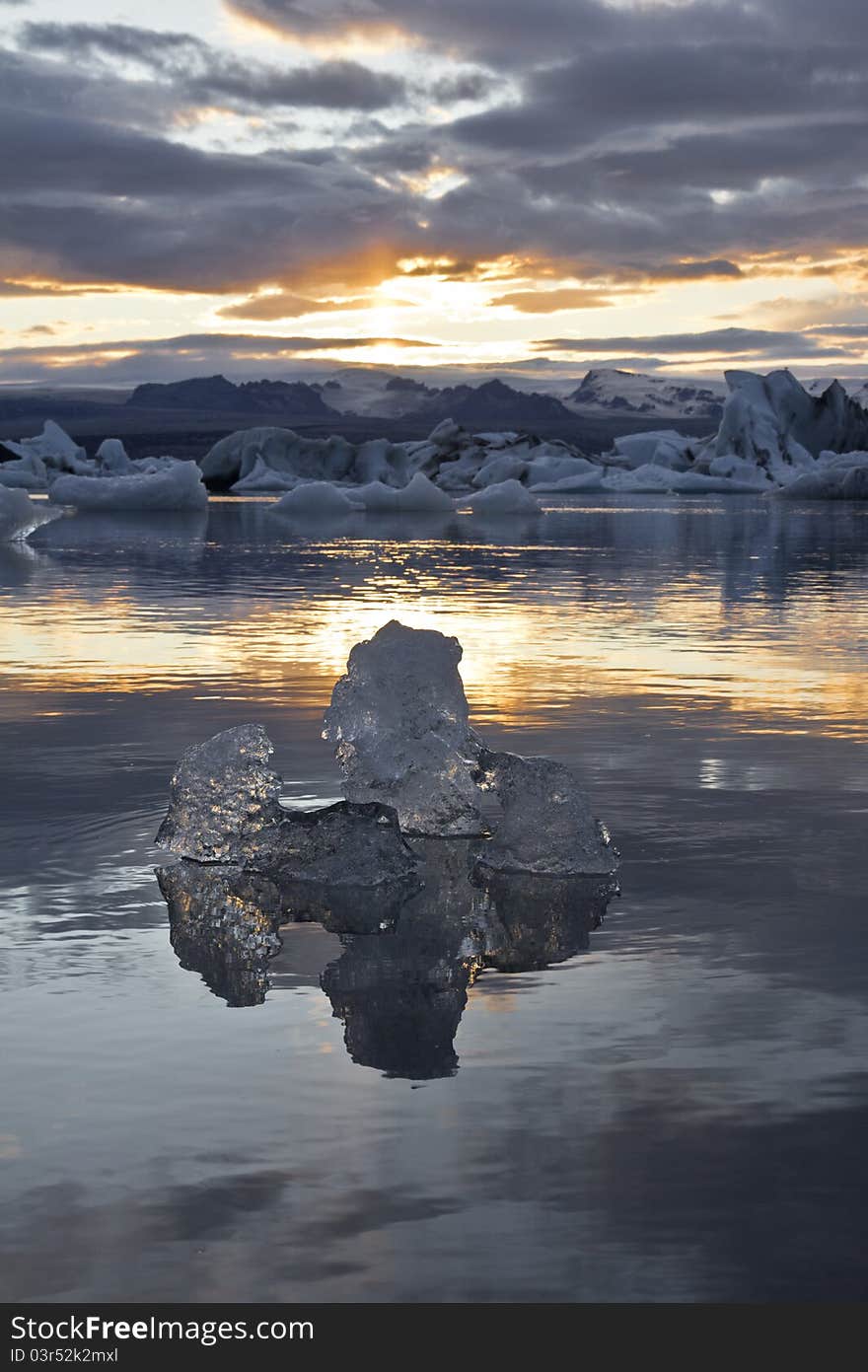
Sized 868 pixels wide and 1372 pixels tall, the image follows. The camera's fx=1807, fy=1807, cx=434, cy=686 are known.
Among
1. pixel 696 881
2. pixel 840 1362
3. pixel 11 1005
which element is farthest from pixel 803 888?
pixel 840 1362

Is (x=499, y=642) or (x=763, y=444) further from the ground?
(x=499, y=642)

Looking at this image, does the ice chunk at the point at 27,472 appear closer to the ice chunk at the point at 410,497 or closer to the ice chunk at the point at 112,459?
the ice chunk at the point at 112,459

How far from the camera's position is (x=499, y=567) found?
22.6m

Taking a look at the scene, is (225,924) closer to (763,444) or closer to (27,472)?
(27,472)

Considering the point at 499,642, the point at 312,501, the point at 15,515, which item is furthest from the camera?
the point at 312,501

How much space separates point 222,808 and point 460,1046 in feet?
6.74

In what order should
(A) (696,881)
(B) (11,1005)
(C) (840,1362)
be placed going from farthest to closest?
(A) (696,881) < (B) (11,1005) < (C) (840,1362)

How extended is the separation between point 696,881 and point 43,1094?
2480 millimetres

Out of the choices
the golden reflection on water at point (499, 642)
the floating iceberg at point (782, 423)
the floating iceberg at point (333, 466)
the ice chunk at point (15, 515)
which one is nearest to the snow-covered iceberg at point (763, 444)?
the floating iceberg at point (782, 423)

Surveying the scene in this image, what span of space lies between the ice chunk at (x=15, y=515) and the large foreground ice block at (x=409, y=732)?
21.2m

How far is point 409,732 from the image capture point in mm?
6547

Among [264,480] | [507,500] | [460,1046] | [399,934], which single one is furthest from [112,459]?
[460,1046]

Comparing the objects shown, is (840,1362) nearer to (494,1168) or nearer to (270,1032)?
(494,1168)

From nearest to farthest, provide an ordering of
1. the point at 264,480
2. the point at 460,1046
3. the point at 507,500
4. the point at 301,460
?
the point at 460,1046, the point at 507,500, the point at 264,480, the point at 301,460
